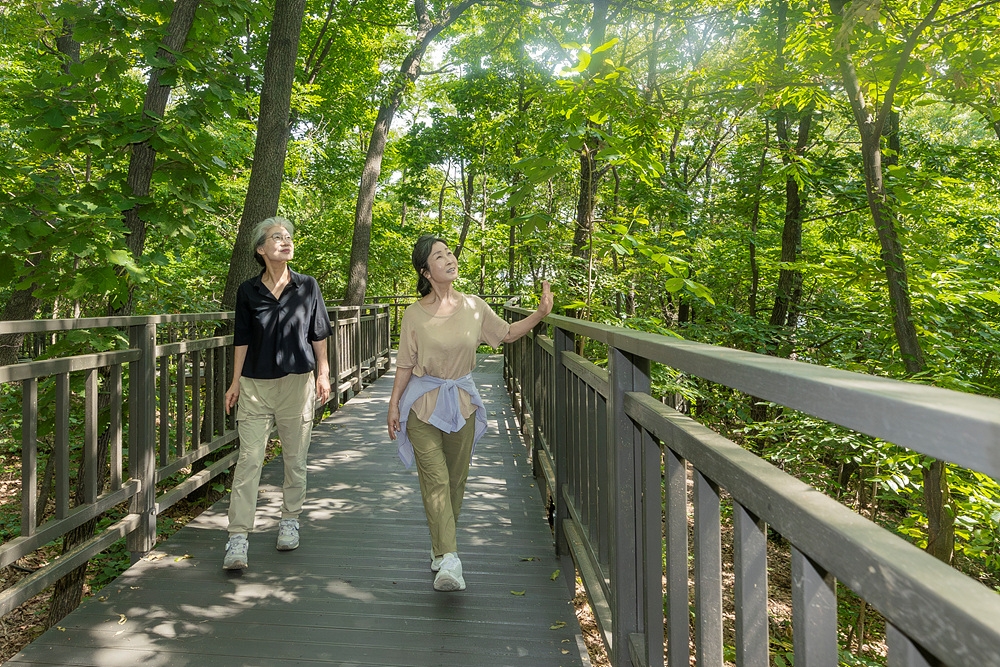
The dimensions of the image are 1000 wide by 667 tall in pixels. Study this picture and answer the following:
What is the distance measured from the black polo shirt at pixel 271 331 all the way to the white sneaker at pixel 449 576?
1261 mm

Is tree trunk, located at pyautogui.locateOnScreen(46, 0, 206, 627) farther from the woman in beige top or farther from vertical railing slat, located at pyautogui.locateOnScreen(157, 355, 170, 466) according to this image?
the woman in beige top

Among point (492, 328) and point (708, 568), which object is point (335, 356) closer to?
point (492, 328)

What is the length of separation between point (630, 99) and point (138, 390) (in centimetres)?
359

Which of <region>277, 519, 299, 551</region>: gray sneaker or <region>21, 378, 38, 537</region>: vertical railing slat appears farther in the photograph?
A: <region>277, 519, 299, 551</region>: gray sneaker

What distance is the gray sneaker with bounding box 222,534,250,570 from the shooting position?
3.50 m

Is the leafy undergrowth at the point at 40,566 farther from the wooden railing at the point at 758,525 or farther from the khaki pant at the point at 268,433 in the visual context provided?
the wooden railing at the point at 758,525

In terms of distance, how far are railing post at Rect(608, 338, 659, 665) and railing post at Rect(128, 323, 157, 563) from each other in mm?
2614

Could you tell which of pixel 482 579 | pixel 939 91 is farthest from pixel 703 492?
pixel 939 91

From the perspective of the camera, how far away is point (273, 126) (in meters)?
6.58

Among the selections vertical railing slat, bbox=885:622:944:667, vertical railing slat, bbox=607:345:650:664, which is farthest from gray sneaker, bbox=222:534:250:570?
vertical railing slat, bbox=885:622:944:667

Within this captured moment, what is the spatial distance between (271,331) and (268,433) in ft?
1.86

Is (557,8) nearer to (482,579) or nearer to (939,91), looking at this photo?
(939,91)

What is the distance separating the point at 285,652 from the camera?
8.98 feet

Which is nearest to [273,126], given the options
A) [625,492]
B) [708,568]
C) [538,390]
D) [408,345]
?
[538,390]
